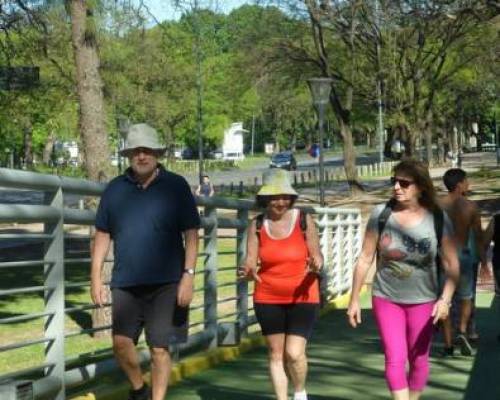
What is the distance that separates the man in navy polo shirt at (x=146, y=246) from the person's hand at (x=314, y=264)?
0.71m

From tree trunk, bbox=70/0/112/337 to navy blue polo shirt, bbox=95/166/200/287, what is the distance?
812 cm

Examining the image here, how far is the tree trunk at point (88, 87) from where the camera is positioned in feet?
45.6

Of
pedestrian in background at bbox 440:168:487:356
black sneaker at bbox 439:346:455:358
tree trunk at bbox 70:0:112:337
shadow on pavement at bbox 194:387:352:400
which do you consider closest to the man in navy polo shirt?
shadow on pavement at bbox 194:387:352:400

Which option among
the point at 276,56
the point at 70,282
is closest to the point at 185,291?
the point at 70,282

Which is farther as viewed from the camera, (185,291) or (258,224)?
(258,224)

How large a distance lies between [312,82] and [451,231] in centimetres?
1504

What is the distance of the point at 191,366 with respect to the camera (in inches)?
330

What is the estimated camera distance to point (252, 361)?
9.34 m

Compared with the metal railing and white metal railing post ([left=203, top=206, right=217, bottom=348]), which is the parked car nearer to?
the metal railing

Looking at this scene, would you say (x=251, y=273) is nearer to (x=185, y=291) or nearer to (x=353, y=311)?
(x=185, y=291)

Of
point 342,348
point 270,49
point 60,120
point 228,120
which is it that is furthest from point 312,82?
point 228,120

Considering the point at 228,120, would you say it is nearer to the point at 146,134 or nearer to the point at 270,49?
the point at 270,49

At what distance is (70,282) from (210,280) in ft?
8.06

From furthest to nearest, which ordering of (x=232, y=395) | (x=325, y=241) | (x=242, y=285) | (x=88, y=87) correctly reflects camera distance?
(x=325, y=241) < (x=88, y=87) < (x=242, y=285) < (x=232, y=395)
